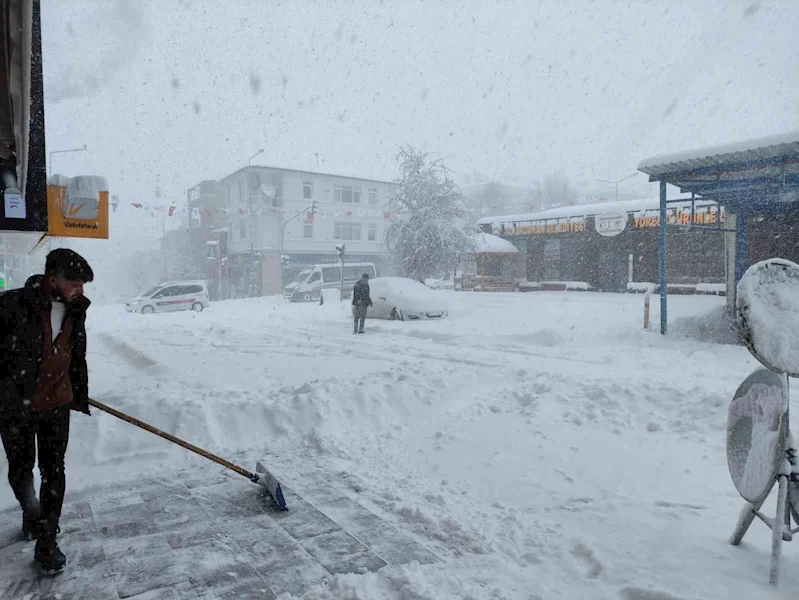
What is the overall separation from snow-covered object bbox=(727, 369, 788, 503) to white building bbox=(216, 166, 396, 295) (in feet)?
114

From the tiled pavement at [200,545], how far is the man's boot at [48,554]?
0.05 meters

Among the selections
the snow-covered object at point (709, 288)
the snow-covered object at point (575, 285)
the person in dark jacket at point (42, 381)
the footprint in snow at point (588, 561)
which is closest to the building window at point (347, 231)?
the snow-covered object at point (575, 285)

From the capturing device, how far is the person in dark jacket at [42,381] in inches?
117

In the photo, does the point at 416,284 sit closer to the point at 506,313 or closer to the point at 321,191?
the point at 506,313

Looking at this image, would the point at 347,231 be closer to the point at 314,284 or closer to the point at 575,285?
the point at 314,284

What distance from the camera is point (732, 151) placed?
9.61 meters

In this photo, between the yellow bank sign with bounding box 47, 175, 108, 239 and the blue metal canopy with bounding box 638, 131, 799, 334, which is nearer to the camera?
the blue metal canopy with bounding box 638, 131, 799, 334

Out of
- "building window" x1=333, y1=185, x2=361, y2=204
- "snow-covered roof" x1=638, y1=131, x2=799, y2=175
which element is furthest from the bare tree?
"building window" x1=333, y1=185, x2=361, y2=204

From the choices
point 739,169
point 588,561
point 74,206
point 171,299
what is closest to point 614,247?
point 739,169

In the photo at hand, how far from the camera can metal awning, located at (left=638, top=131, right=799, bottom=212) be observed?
9398mm

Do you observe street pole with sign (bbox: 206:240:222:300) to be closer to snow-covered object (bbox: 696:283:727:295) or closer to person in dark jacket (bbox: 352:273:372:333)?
person in dark jacket (bbox: 352:273:372:333)

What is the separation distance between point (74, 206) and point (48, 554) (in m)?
10.4

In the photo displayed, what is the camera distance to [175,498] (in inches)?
156

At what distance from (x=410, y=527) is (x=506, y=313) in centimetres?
1381
